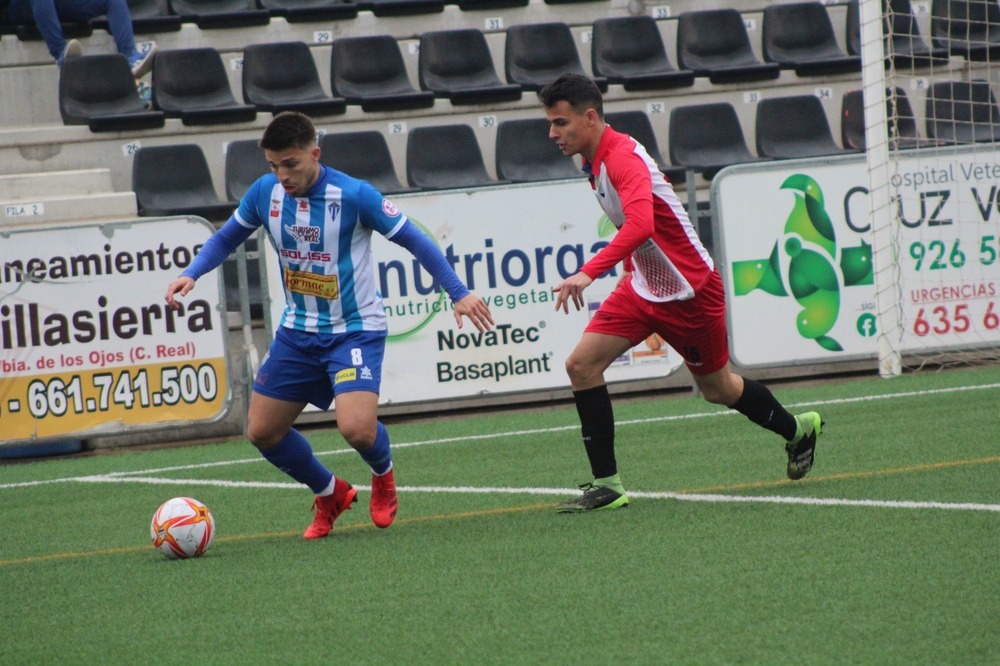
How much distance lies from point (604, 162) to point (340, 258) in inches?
50.5

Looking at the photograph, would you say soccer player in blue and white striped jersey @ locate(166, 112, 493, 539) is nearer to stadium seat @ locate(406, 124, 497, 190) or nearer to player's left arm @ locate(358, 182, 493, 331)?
player's left arm @ locate(358, 182, 493, 331)

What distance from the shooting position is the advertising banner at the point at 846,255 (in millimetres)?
11812

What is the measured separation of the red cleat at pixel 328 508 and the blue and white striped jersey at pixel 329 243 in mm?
764

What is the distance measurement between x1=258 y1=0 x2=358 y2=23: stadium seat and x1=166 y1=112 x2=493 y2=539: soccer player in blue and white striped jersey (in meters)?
9.24

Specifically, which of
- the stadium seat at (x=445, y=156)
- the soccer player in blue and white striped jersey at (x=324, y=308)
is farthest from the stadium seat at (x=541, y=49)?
the soccer player in blue and white striped jersey at (x=324, y=308)

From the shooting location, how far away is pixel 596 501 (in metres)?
6.49

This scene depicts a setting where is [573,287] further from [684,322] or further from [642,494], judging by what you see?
[642,494]

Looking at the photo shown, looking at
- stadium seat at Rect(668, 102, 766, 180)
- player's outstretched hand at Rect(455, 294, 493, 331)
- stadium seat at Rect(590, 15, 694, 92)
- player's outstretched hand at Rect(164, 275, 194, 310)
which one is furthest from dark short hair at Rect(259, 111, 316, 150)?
stadium seat at Rect(590, 15, 694, 92)

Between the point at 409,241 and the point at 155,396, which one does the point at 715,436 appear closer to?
the point at 409,241

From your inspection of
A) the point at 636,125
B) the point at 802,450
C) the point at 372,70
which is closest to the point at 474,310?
the point at 802,450

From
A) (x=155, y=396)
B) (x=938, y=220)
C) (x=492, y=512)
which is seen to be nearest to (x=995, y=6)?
(x=938, y=220)

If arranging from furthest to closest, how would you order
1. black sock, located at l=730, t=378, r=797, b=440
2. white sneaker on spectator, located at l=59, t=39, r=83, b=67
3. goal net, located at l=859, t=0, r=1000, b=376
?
white sneaker on spectator, located at l=59, t=39, r=83, b=67, goal net, located at l=859, t=0, r=1000, b=376, black sock, located at l=730, t=378, r=797, b=440

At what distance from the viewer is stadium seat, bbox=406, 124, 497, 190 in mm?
13734

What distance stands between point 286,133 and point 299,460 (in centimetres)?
148
